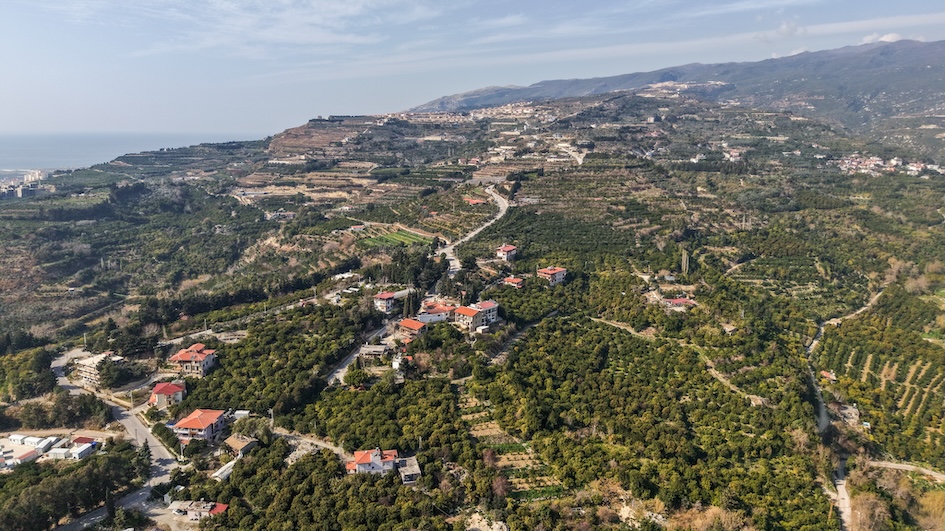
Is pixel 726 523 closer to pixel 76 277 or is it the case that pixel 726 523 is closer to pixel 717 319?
pixel 717 319

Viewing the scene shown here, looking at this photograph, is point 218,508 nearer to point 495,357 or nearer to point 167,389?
point 167,389

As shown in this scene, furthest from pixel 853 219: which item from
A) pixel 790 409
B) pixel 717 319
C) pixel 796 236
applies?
pixel 790 409

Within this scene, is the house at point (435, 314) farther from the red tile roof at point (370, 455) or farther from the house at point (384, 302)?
the red tile roof at point (370, 455)

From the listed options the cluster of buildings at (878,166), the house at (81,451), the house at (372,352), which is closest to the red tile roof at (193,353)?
the house at (81,451)

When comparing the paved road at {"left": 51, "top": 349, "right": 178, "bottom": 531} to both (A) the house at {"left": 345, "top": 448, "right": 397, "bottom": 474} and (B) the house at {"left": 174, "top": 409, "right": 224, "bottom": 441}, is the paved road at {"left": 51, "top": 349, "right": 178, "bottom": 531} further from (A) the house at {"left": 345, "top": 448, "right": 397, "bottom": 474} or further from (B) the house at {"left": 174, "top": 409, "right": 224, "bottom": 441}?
(A) the house at {"left": 345, "top": 448, "right": 397, "bottom": 474}

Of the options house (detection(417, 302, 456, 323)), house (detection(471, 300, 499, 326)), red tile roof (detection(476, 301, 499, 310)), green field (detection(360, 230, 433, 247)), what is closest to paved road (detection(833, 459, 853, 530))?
house (detection(471, 300, 499, 326))
